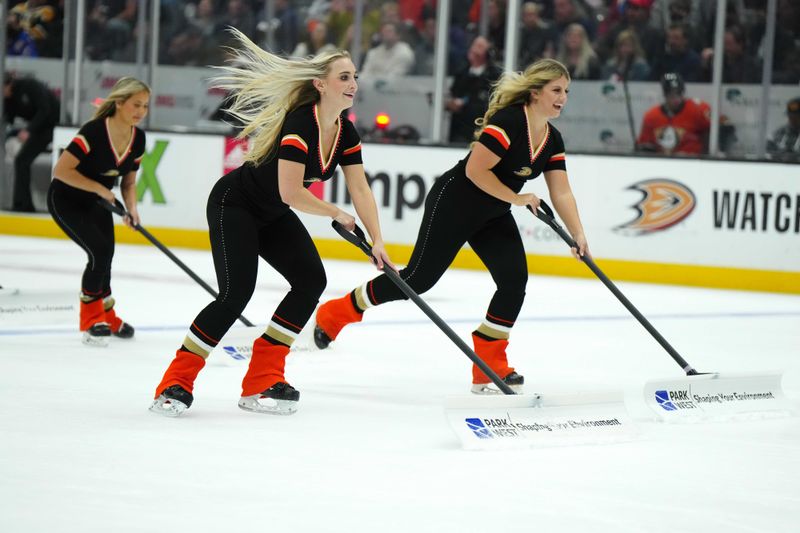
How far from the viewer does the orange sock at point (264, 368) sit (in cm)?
377

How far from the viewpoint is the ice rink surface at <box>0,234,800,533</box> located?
2561 mm

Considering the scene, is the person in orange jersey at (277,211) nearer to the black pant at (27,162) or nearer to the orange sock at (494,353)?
the orange sock at (494,353)

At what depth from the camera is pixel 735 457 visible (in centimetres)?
329

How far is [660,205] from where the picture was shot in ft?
28.4

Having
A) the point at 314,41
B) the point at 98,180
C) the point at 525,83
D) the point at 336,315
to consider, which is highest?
the point at 314,41

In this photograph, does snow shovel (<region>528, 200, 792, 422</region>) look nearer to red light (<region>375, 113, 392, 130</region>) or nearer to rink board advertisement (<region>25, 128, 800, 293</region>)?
rink board advertisement (<region>25, 128, 800, 293</region>)

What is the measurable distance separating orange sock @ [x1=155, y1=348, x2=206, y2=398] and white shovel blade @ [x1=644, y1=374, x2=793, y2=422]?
4.53ft

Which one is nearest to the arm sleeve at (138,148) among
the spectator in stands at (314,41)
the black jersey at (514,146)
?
the black jersey at (514,146)

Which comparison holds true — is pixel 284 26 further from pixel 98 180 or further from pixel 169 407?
pixel 169 407

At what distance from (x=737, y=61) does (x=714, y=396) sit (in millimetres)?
5321

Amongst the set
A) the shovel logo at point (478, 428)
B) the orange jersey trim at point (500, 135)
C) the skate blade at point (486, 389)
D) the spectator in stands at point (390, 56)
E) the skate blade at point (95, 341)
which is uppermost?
the spectator in stands at point (390, 56)

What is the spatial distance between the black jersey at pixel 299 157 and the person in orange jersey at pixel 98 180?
1.44 metres

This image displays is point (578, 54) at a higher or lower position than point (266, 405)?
higher

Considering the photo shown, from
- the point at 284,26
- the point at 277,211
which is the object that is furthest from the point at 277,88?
the point at 284,26
